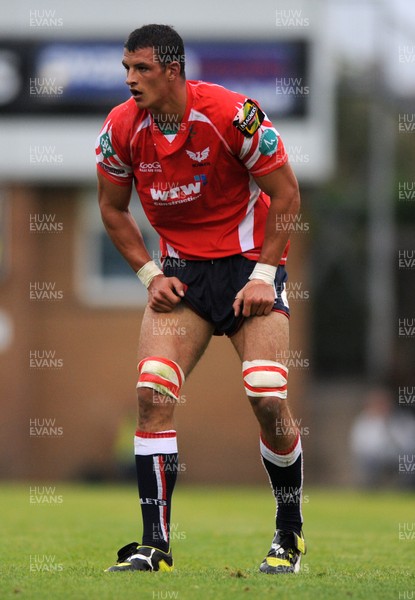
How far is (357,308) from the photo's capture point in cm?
3027

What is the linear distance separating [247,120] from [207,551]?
128 inches

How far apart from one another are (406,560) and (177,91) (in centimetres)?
334

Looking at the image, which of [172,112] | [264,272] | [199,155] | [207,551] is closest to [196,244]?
[264,272]

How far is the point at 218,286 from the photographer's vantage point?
7.14 metres

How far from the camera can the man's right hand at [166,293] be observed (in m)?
7.04

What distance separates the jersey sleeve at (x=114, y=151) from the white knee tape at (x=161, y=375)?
1.08 meters

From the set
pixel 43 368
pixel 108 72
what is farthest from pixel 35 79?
pixel 43 368

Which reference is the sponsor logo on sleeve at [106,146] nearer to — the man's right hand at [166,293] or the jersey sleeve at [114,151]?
the jersey sleeve at [114,151]

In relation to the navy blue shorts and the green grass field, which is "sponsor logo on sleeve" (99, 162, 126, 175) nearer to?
the navy blue shorts

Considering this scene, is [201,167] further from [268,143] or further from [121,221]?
[121,221]

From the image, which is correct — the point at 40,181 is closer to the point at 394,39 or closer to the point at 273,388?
the point at 394,39

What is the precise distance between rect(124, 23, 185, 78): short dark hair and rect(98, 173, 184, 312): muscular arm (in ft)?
2.73

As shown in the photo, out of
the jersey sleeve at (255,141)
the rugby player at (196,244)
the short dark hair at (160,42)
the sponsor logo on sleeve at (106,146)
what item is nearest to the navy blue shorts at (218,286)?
the rugby player at (196,244)

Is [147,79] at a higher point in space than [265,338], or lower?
higher
